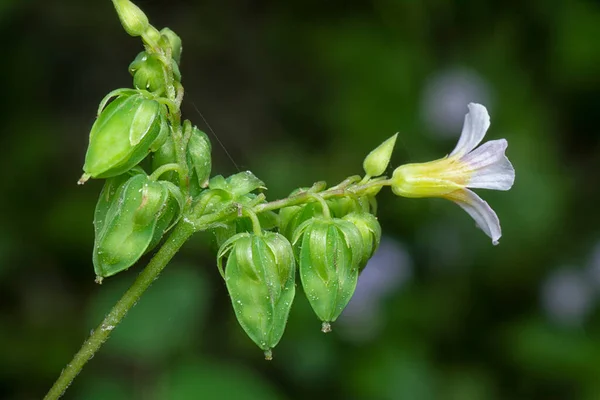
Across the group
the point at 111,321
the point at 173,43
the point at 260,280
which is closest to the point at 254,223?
the point at 260,280

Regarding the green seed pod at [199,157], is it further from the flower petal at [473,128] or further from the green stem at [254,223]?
the flower petal at [473,128]

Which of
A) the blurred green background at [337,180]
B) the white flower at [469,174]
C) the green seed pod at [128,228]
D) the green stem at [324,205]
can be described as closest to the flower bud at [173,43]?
the green seed pod at [128,228]

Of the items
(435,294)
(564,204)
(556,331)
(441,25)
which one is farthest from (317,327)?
(441,25)

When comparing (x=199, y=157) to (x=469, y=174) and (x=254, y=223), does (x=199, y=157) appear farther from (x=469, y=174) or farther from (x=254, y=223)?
(x=469, y=174)

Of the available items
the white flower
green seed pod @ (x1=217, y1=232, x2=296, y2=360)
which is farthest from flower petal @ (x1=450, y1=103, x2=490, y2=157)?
green seed pod @ (x1=217, y1=232, x2=296, y2=360)

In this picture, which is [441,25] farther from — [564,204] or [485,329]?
[485,329]

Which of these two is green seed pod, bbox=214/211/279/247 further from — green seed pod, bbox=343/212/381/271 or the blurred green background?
the blurred green background
